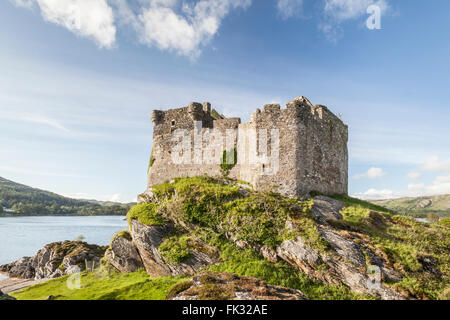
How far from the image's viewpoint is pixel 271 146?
18234 mm

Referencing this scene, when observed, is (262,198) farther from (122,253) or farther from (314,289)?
(122,253)

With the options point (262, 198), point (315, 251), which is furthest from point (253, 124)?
point (315, 251)

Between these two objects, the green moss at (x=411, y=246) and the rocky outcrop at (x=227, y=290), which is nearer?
the rocky outcrop at (x=227, y=290)

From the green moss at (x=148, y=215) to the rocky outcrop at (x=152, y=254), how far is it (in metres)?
0.29

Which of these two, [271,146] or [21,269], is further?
[21,269]

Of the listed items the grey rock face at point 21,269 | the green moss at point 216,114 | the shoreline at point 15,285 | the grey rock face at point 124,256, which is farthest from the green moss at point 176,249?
the grey rock face at point 21,269

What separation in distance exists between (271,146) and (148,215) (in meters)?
10.7

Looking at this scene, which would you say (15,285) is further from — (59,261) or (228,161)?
(228,161)

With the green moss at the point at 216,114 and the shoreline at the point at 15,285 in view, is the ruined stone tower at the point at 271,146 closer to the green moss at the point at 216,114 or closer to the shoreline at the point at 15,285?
the green moss at the point at 216,114

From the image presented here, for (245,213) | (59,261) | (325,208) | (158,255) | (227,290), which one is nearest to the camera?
(227,290)

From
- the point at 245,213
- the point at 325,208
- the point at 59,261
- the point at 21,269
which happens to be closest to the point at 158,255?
the point at 245,213

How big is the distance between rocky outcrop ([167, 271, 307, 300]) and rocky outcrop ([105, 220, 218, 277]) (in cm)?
458

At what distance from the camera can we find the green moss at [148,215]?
17938mm
